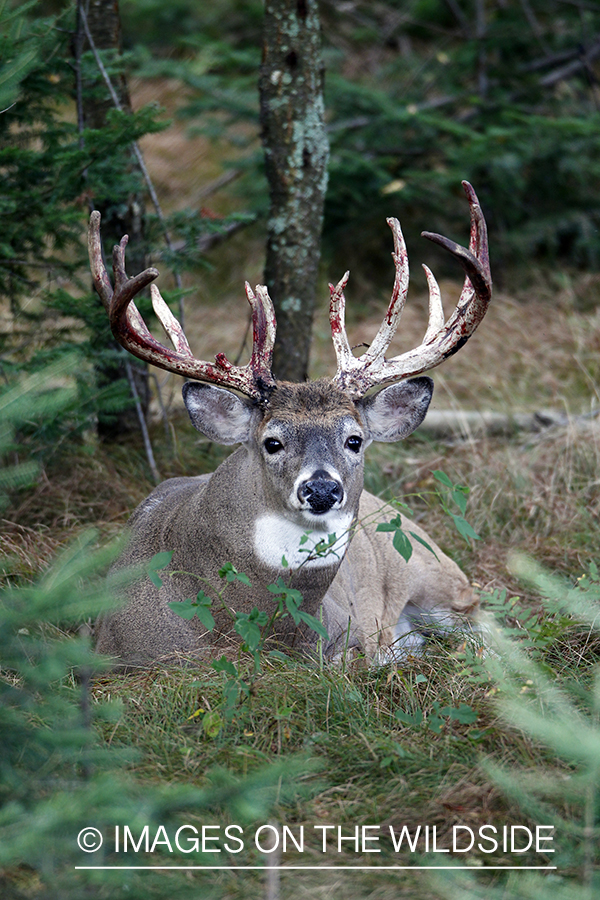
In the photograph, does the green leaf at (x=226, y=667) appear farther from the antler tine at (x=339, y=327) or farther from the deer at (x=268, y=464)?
the antler tine at (x=339, y=327)

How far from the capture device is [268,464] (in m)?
3.95

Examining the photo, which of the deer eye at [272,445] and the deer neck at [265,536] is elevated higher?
the deer eye at [272,445]

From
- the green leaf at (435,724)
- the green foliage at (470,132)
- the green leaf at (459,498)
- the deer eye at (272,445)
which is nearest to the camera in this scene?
the green leaf at (435,724)

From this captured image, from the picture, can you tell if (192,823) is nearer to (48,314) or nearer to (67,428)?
(67,428)

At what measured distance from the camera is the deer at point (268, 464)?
3857 mm

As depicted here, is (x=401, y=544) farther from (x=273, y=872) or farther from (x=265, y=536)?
(x=273, y=872)

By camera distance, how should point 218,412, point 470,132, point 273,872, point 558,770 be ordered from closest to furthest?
point 273,872 < point 558,770 < point 218,412 < point 470,132

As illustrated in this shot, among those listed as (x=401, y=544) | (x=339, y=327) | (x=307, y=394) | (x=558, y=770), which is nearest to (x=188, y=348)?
(x=307, y=394)

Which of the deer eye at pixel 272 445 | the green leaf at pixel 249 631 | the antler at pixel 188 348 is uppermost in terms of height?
the antler at pixel 188 348

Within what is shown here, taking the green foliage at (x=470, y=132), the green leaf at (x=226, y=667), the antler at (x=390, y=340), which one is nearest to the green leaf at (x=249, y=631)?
the green leaf at (x=226, y=667)

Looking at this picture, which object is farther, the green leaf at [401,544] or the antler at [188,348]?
the antler at [188,348]

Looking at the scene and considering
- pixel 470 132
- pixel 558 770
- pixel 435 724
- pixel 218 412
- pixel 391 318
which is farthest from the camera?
pixel 470 132

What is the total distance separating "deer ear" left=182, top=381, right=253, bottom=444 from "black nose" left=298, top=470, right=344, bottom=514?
61 cm

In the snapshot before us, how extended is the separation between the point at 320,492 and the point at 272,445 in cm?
41
